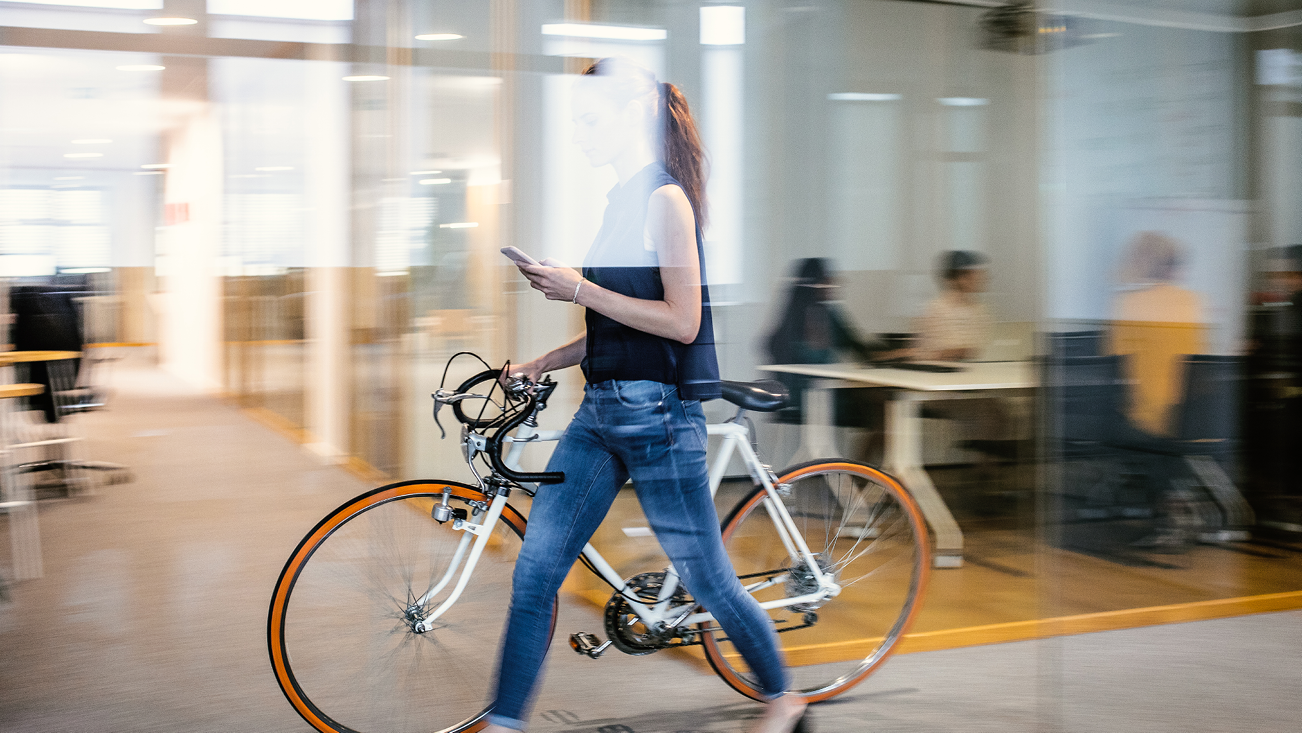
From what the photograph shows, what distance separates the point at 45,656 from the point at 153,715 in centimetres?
44

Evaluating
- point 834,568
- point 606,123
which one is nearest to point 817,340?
point 834,568

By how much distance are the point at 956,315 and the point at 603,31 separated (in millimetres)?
1322

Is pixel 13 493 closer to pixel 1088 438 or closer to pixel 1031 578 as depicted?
pixel 1031 578

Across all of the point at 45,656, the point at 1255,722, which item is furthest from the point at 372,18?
the point at 1255,722

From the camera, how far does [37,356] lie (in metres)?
2.49

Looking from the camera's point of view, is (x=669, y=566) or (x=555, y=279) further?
(x=669, y=566)

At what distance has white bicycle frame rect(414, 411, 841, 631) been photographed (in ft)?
7.95

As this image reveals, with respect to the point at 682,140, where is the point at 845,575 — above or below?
below

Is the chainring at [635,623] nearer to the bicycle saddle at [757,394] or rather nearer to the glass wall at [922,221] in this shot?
the glass wall at [922,221]

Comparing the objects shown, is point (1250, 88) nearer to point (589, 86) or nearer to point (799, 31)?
point (799, 31)

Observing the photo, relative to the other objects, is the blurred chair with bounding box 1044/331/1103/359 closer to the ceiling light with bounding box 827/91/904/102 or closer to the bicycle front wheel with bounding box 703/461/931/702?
the bicycle front wheel with bounding box 703/461/931/702

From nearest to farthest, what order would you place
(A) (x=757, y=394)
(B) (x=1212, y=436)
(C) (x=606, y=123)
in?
(C) (x=606, y=123), (A) (x=757, y=394), (B) (x=1212, y=436)

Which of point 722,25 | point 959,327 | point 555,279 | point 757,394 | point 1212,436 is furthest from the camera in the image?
point 1212,436

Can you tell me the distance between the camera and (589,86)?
7.67 feet
